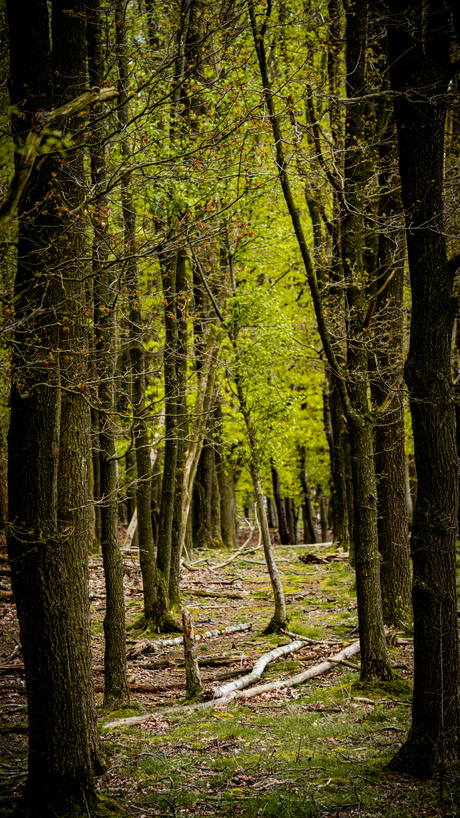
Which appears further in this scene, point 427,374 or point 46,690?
point 427,374

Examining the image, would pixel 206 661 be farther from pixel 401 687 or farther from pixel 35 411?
pixel 35 411

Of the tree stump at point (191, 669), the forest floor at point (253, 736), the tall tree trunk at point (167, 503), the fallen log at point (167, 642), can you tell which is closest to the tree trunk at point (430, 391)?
the forest floor at point (253, 736)

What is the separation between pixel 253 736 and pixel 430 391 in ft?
14.5

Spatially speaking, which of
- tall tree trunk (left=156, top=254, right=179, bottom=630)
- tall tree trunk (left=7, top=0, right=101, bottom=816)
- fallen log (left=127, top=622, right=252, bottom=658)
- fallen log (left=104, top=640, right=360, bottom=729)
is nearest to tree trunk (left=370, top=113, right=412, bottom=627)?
fallen log (left=104, top=640, right=360, bottom=729)

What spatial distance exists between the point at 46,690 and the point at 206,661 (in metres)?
6.16

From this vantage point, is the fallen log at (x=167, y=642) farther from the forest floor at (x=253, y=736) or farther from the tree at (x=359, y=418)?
the tree at (x=359, y=418)

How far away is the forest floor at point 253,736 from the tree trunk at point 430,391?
514 millimetres

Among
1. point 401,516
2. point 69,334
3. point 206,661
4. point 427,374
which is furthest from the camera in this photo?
point 401,516

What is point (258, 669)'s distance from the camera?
9.44 m

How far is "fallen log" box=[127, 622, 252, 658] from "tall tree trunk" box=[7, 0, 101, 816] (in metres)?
5.69

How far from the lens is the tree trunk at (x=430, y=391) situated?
512 centimetres

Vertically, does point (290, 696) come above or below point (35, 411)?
below

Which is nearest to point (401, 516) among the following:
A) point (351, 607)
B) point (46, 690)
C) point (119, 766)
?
point (351, 607)

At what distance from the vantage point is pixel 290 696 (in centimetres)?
859
